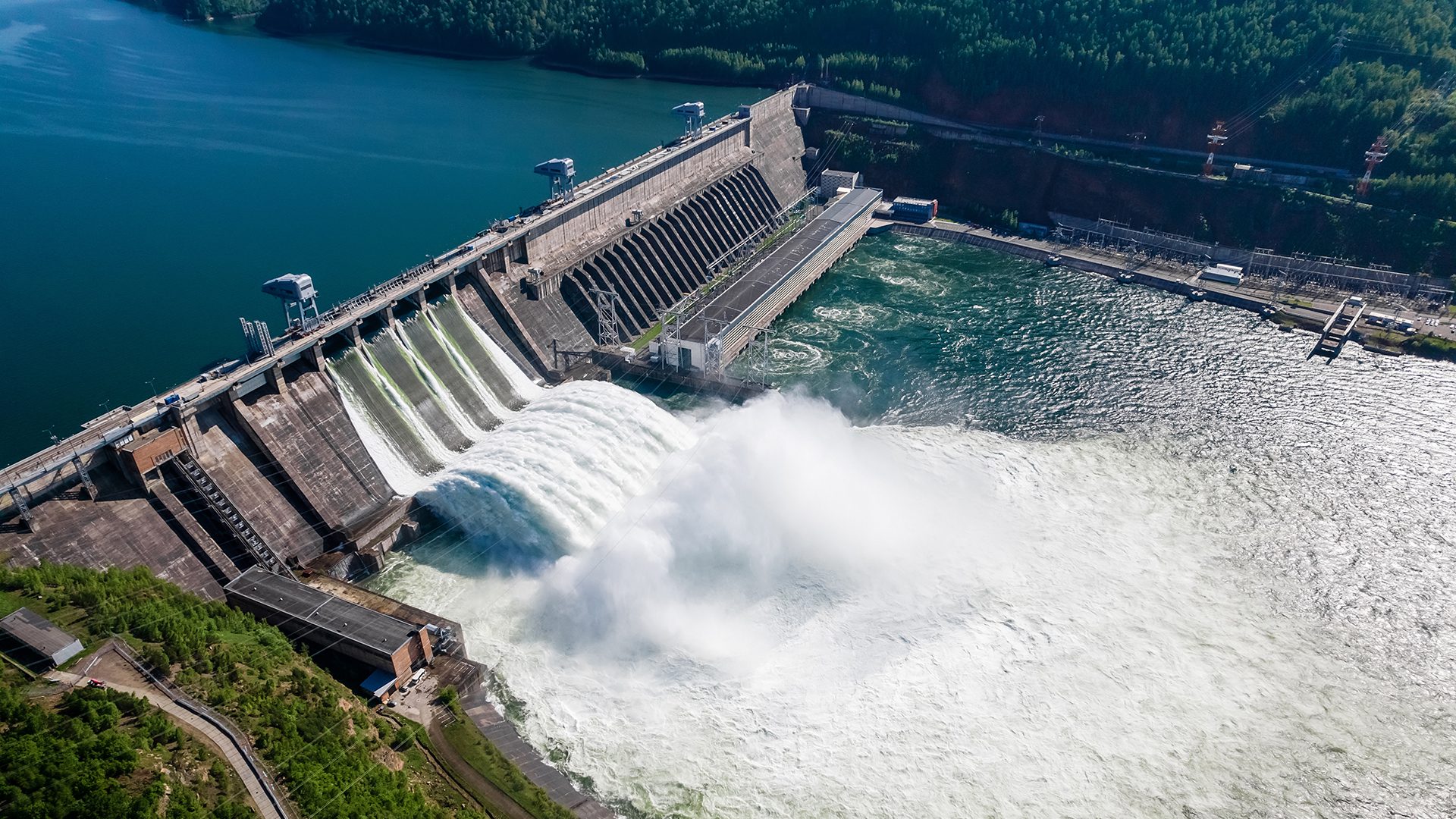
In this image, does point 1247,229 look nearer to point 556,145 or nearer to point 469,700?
point 556,145

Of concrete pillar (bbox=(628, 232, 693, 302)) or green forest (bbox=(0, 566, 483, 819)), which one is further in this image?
concrete pillar (bbox=(628, 232, 693, 302))

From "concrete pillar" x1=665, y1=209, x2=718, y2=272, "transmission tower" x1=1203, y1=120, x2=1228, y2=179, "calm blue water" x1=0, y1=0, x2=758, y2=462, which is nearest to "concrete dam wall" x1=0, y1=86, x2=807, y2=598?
"concrete pillar" x1=665, y1=209, x2=718, y2=272

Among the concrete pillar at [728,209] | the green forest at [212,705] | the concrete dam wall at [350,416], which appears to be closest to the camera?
the green forest at [212,705]

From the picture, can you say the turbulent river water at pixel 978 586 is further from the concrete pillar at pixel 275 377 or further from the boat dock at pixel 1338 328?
the concrete pillar at pixel 275 377

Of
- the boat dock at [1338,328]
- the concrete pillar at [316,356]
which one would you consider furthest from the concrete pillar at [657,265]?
the boat dock at [1338,328]

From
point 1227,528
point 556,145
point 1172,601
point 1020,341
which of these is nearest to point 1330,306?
point 1020,341

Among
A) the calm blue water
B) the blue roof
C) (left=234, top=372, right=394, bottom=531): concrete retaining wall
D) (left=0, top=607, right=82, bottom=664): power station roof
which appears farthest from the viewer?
the calm blue water

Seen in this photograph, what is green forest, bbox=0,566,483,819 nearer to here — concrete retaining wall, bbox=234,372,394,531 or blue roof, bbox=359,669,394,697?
blue roof, bbox=359,669,394,697
